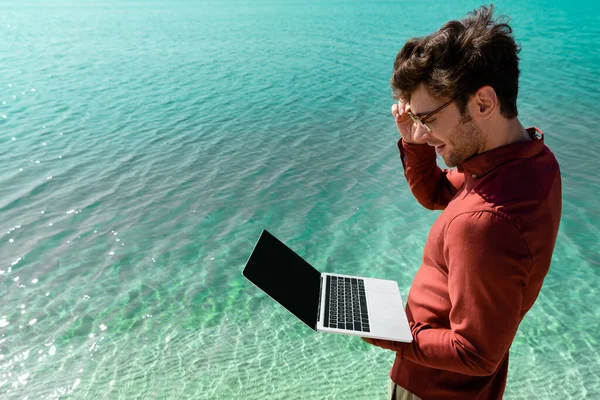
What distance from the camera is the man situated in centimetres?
140

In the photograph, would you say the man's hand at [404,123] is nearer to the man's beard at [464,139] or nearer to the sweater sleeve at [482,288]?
the man's beard at [464,139]

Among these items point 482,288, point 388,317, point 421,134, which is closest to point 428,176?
point 421,134

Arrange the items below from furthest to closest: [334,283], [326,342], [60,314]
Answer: [60,314]
[326,342]
[334,283]

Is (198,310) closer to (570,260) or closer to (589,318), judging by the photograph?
(589,318)

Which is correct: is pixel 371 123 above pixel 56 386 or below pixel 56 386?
below

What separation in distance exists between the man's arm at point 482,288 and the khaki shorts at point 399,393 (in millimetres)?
427

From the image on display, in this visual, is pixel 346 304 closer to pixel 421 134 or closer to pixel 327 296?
pixel 327 296

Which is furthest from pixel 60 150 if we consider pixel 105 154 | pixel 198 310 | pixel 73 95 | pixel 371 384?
pixel 371 384

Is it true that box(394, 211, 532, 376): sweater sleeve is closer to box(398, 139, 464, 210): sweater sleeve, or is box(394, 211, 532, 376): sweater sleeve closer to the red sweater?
the red sweater

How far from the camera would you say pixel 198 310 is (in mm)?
5172

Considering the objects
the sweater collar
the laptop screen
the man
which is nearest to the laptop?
the laptop screen

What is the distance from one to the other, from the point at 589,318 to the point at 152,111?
10.8 m

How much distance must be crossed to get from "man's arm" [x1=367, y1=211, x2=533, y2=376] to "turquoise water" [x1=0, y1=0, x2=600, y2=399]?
276 centimetres

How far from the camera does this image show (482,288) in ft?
4.59
